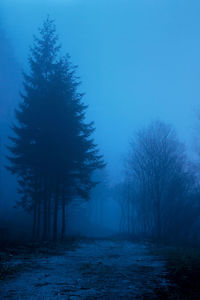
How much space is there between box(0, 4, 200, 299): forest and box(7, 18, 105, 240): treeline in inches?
3.2

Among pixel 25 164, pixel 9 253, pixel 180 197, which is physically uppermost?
pixel 25 164

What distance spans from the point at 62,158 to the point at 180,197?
1511 cm

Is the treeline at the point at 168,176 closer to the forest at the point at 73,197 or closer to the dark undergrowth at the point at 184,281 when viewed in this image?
the forest at the point at 73,197

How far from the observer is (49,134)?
19.8 metres

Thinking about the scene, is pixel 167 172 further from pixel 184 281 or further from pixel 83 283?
pixel 83 283

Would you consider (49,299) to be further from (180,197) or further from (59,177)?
(180,197)

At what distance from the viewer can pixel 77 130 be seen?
69.5 ft

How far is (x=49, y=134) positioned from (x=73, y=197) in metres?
9.39

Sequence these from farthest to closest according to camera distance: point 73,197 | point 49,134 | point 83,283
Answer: point 73,197
point 49,134
point 83,283

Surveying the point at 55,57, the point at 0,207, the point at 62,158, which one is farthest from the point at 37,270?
the point at 0,207

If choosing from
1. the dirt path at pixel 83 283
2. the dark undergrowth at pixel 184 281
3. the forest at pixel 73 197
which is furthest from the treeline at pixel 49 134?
the dark undergrowth at pixel 184 281

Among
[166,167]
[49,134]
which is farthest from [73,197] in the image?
[166,167]

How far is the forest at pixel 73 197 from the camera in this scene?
6652 mm

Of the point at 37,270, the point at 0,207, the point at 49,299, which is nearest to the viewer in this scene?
the point at 49,299
